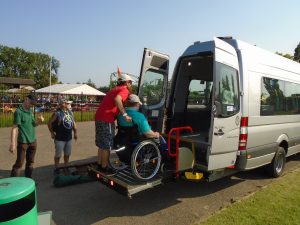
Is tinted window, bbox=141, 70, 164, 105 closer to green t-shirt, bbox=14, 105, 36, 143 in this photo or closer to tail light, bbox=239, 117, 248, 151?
tail light, bbox=239, 117, 248, 151

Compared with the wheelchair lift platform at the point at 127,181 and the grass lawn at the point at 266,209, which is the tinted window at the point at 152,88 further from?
the grass lawn at the point at 266,209

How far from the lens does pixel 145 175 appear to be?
505cm

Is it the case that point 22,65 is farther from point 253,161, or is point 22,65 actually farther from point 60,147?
point 253,161

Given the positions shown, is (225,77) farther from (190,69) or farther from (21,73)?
(21,73)

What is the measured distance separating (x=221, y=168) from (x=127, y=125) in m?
1.85

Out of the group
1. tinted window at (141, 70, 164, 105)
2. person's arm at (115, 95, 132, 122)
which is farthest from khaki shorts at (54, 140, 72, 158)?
person's arm at (115, 95, 132, 122)

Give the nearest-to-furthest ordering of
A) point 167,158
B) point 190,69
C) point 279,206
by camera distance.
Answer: point 279,206, point 167,158, point 190,69

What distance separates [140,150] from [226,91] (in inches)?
73.6

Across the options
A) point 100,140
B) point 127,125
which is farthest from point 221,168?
point 100,140

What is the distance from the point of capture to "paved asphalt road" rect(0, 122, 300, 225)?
4.73 metres

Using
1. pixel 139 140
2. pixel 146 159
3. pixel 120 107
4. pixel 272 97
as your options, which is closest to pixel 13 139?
pixel 120 107

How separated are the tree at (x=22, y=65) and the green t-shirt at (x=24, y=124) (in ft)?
276

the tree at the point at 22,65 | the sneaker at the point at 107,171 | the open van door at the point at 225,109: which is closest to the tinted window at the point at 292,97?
the open van door at the point at 225,109

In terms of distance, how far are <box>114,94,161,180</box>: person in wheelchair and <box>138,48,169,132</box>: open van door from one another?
100 centimetres
